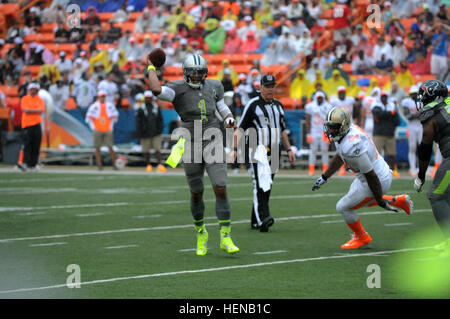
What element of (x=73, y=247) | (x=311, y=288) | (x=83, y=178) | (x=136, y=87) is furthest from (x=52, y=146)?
(x=311, y=288)

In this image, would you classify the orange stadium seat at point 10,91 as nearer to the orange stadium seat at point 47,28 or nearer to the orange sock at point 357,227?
the orange stadium seat at point 47,28

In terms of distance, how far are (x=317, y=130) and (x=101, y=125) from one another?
5.57 m

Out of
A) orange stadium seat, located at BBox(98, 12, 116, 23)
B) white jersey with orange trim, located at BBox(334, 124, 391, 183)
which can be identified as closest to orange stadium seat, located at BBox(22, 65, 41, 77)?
orange stadium seat, located at BBox(98, 12, 116, 23)

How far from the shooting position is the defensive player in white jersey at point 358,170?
9.30 m

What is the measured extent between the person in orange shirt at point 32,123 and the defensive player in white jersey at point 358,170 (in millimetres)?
13577

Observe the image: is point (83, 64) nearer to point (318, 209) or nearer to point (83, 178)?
point (83, 178)

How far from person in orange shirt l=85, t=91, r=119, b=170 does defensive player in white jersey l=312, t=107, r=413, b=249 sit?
14.1 metres

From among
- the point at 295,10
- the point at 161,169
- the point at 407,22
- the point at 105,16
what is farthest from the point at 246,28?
the point at 161,169

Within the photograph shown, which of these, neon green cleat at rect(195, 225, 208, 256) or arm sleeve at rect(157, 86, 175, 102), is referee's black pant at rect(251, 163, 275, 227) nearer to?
neon green cleat at rect(195, 225, 208, 256)

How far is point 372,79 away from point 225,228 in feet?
45.5

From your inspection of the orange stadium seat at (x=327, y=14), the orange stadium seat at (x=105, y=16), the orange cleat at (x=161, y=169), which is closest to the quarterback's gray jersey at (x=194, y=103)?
the orange cleat at (x=161, y=169)

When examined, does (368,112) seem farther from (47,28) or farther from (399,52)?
(47,28)

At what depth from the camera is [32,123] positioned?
22.2 meters
